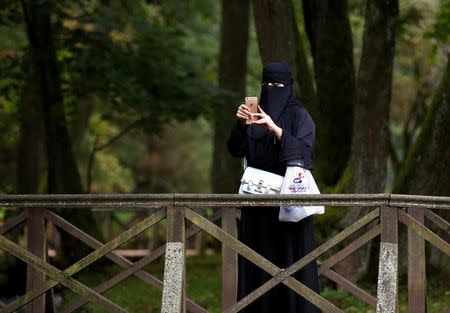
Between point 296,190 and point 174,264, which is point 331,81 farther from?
point 174,264

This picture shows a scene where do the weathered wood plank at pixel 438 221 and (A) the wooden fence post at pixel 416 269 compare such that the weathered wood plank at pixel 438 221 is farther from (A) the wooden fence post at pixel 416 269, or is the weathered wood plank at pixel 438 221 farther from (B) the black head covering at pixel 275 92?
(B) the black head covering at pixel 275 92

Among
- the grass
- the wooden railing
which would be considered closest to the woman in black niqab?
the wooden railing

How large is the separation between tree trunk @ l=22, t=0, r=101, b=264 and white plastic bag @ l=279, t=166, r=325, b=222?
8.35m

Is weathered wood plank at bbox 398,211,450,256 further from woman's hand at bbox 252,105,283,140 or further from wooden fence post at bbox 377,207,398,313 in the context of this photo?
woman's hand at bbox 252,105,283,140

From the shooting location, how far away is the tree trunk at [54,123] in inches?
617

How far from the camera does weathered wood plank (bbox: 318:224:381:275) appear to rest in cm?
743

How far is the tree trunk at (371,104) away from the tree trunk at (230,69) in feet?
19.3

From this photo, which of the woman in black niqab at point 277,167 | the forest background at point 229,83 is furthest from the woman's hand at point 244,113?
the forest background at point 229,83

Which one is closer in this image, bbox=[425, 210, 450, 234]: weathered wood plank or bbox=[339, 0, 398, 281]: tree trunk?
bbox=[425, 210, 450, 234]: weathered wood plank

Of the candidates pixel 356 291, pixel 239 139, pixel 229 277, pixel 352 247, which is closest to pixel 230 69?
pixel 356 291

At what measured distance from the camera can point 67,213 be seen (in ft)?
51.5

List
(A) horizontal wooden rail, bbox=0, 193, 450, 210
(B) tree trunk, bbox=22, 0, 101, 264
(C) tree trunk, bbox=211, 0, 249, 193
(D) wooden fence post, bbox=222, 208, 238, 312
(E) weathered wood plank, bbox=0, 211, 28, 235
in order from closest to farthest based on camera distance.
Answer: (A) horizontal wooden rail, bbox=0, 193, 450, 210 → (D) wooden fence post, bbox=222, 208, 238, 312 → (E) weathered wood plank, bbox=0, 211, 28, 235 → (B) tree trunk, bbox=22, 0, 101, 264 → (C) tree trunk, bbox=211, 0, 249, 193

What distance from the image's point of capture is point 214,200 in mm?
7477

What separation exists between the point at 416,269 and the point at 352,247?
0.84 meters
